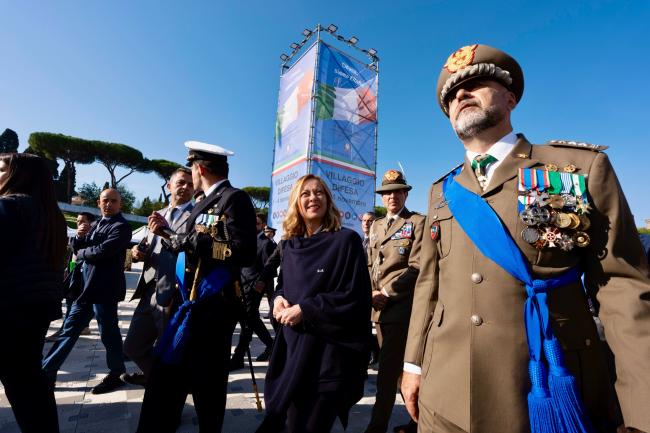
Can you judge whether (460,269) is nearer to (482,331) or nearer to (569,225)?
(482,331)

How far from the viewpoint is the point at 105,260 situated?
144 inches

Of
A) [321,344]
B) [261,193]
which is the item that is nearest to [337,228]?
[321,344]

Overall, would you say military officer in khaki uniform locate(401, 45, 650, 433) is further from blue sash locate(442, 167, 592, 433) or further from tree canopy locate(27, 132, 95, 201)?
tree canopy locate(27, 132, 95, 201)

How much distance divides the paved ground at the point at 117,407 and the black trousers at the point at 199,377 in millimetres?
614

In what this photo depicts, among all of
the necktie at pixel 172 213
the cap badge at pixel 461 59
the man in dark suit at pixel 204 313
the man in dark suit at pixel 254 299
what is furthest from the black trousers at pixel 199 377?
the cap badge at pixel 461 59

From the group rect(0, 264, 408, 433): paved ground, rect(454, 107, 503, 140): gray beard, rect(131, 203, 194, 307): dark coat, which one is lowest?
rect(0, 264, 408, 433): paved ground

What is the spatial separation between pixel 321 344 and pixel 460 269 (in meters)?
1.06

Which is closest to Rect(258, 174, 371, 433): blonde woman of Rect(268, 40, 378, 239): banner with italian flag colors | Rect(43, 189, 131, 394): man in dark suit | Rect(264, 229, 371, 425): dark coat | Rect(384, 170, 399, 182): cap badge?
Rect(264, 229, 371, 425): dark coat

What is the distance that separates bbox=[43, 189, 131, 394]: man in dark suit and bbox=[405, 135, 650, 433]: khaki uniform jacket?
341 cm

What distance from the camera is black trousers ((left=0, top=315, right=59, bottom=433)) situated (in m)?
1.92

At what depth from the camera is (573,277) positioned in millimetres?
1149

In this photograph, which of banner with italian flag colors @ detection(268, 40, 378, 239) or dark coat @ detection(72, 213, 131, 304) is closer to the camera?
dark coat @ detection(72, 213, 131, 304)

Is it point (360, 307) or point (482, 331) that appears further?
point (360, 307)

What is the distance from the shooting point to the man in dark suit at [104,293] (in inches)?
129
